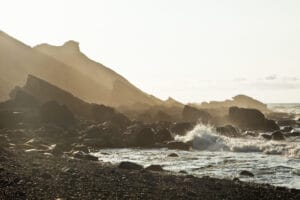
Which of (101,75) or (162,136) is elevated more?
(101,75)

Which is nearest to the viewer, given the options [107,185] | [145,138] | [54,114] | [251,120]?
[107,185]

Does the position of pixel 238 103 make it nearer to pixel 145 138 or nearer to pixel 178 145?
pixel 145 138

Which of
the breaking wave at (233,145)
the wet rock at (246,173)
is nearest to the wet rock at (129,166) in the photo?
the wet rock at (246,173)

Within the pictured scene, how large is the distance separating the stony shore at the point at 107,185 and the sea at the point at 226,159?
307cm

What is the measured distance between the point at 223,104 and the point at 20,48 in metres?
72.2

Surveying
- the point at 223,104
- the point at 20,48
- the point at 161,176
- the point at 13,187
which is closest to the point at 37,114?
the point at 161,176

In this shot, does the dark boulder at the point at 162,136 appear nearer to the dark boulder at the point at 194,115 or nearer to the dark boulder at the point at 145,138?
the dark boulder at the point at 145,138

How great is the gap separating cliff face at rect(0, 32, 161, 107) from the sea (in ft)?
238

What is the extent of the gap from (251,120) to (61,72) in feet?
257

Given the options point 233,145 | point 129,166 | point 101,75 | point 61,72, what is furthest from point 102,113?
point 101,75

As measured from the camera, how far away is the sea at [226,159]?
90.6 feet

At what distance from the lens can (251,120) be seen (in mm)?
74875

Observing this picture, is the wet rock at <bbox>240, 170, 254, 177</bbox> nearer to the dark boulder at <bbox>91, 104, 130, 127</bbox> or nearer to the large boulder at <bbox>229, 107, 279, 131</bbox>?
the dark boulder at <bbox>91, 104, 130, 127</bbox>

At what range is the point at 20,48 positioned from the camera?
13400 cm
